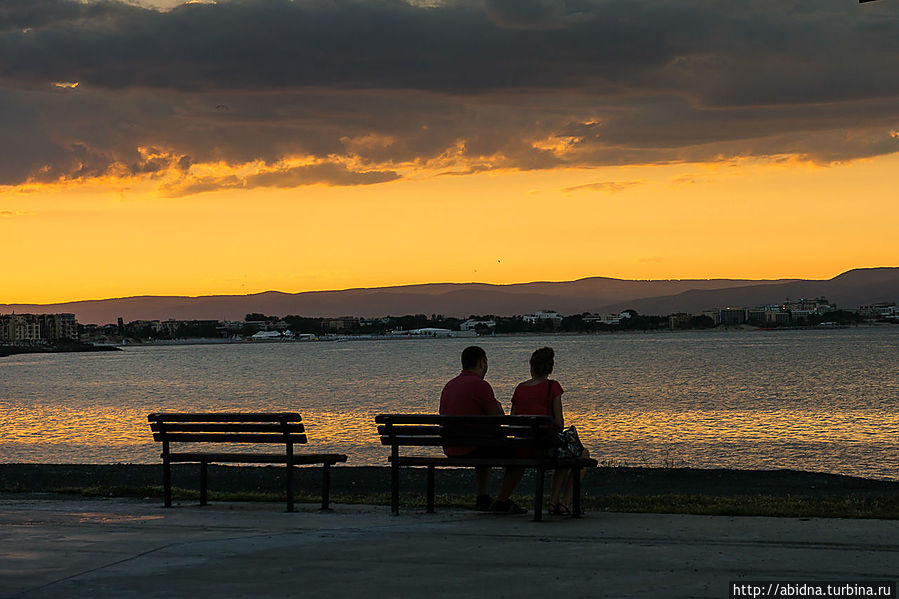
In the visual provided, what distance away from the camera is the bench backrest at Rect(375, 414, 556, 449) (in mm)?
10812

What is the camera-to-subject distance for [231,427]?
1227 cm

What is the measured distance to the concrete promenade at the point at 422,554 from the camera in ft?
25.0

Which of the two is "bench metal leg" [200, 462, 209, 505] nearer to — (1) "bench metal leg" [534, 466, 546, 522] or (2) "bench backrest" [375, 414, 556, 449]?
(2) "bench backrest" [375, 414, 556, 449]

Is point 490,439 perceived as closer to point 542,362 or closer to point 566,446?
point 566,446

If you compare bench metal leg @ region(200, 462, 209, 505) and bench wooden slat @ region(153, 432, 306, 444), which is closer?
bench wooden slat @ region(153, 432, 306, 444)

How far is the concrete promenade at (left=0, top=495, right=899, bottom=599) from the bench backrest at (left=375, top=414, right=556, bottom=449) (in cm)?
76

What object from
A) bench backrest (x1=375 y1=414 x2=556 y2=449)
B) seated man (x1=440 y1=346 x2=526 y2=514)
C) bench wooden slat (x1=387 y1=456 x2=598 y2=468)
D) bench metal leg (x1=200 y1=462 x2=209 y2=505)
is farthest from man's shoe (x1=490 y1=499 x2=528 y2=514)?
bench metal leg (x1=200 y1=462 x2=209 y2=505)

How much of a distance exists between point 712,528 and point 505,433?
7.26 ft

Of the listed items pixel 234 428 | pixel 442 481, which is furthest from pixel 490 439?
pixel 442 481

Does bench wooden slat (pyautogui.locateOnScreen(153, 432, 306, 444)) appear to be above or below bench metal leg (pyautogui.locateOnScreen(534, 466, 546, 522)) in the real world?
above

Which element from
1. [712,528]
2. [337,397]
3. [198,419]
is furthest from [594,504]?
[337,397]

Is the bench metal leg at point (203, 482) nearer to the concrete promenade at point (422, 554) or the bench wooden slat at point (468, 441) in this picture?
the concrete promenade at point (422, 554)

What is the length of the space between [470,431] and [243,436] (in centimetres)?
265

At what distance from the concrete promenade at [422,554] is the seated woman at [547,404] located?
0.29 m
